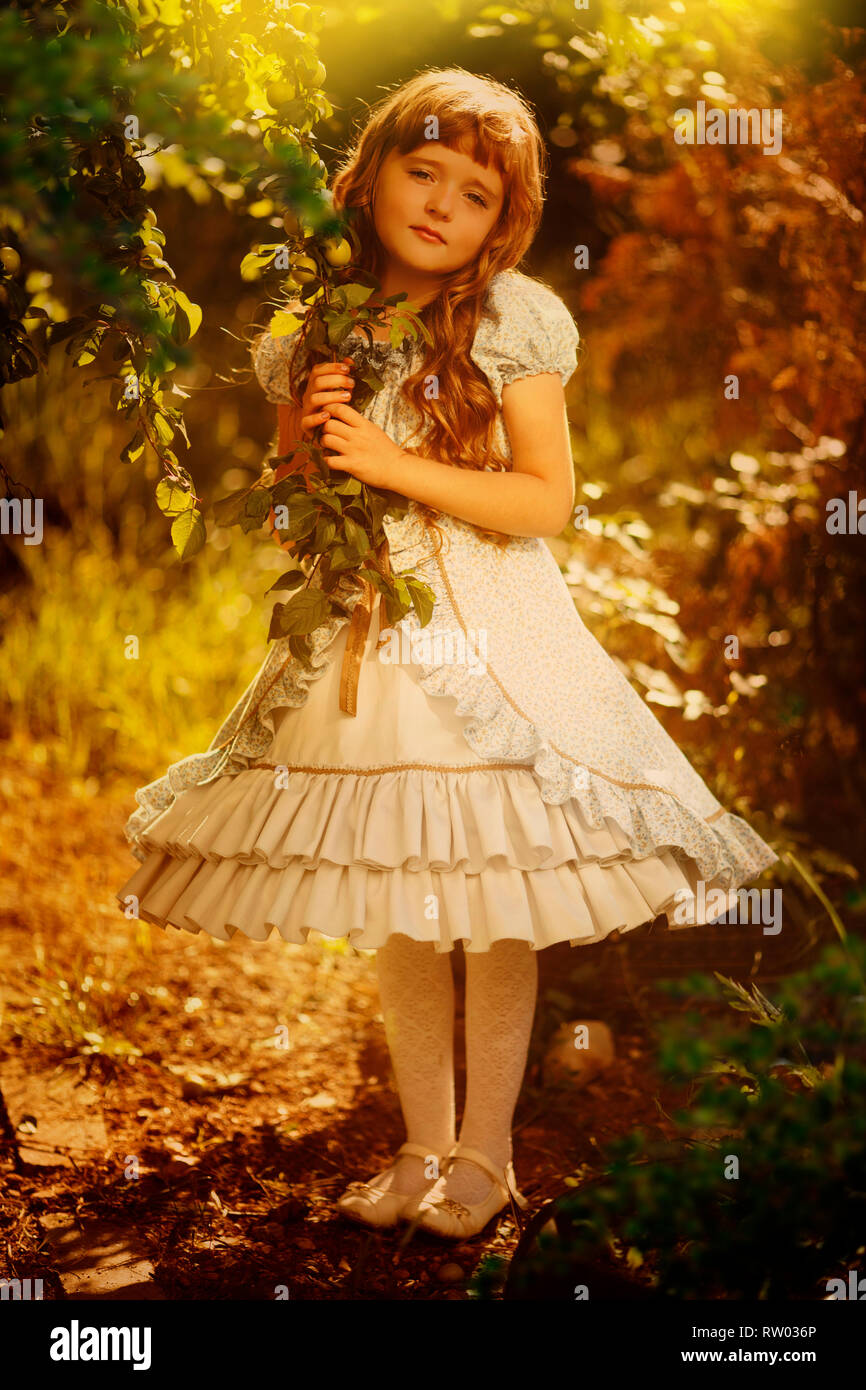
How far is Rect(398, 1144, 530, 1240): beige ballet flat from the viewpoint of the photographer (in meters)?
1.89

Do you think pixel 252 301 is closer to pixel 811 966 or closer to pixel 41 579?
pixel 41 579

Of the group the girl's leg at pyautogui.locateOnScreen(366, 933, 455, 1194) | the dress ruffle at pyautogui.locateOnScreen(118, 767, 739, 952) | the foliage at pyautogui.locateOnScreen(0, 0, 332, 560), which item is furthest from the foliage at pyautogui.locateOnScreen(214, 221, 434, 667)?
the girl's leg at pyautogui.locateOnScreen(366, 933, 455, 1194)

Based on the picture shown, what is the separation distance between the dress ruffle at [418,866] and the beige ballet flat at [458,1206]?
0.44m

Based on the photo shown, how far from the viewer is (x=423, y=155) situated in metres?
1.86

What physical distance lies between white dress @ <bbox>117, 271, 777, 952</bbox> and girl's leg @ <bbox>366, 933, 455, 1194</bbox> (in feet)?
0.98

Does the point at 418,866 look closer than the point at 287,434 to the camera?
Yes

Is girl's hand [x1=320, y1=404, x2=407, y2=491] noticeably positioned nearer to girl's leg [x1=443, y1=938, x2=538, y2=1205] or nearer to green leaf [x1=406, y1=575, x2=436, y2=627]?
green leaf [x1=406, y1=575, x2=436, y2=627]

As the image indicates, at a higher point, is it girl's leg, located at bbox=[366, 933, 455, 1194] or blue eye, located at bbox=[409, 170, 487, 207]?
blue eye, located at bbox=[409, 170, 487, 207]

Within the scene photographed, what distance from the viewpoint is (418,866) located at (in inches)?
65.7

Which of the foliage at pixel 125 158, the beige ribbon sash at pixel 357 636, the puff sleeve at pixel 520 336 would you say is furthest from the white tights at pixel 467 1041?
the puff sleeve at pixel 520 336

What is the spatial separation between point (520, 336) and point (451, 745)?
627 millimetres

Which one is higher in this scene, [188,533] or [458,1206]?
[188,533]

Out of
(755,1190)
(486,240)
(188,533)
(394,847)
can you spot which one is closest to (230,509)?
(188,533)

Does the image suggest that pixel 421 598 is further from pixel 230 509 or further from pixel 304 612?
pixel 230 509
